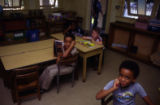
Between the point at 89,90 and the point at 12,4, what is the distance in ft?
13.8

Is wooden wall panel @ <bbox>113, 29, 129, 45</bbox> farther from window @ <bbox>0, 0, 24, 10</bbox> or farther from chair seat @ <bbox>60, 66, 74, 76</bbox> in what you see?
window @ <bbox>0, 0, 24, 10</bbox>

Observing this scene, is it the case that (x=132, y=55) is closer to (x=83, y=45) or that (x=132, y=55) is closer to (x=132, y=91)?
(x=83, y=45)

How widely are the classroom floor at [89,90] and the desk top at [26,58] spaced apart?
66 cm

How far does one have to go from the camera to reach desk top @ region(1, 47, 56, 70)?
217 cm

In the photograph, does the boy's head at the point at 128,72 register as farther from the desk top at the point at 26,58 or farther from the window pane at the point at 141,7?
the window pane at the point at 141,7

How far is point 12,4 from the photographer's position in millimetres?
4934

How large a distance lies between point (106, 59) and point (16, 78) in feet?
8.63

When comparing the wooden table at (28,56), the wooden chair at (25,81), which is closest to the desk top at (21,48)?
the wooden table at (28,56)

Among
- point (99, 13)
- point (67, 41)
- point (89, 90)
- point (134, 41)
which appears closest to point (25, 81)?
point (67, 41)

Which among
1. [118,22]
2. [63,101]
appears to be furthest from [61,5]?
[63,101]

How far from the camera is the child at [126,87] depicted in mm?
1265

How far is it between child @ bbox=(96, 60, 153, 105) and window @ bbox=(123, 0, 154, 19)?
331 centimetres

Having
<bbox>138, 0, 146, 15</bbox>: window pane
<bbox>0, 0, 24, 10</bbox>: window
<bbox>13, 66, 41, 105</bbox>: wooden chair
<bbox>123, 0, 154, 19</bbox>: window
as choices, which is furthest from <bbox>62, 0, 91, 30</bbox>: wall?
<bbox>13, 66, 41, 105</bbox>: wooden chair

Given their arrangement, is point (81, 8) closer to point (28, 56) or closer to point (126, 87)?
point (28, 56)
